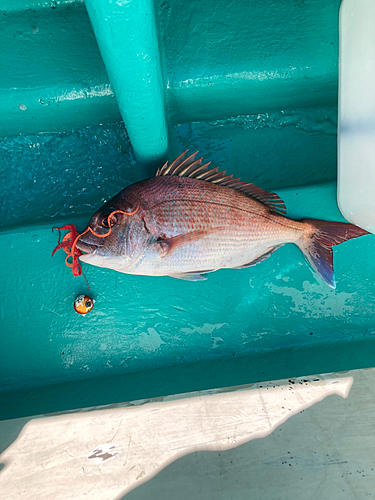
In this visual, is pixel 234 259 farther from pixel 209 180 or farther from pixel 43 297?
pixel 43 297

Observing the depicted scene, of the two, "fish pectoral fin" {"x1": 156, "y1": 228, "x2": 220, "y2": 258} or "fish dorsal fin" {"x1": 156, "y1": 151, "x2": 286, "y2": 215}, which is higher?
"fish dorsal fin" {"x1": 156, "y1": 151, "x2": 286, "y2": 215}

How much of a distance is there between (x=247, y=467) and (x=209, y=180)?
145 centimetres

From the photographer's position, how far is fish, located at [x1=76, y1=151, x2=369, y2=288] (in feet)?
4.76

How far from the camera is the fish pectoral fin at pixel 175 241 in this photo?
1488mm

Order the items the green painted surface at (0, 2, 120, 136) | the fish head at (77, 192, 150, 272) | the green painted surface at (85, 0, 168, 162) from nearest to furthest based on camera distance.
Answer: the green painted surface at (85, 0, 168, 162), the fish head at (77, 192, 150, 272), the green painted surface at (0, 2, 120, 136)

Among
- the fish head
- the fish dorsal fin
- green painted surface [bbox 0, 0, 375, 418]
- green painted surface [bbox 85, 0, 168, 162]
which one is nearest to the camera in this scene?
green painted surface [bbox 85, 0, 168, 162]

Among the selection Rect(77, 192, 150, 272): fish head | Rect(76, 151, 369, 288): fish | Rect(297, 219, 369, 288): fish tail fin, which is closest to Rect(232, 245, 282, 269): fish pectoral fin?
Rect(76, 151, 369, 288): fish

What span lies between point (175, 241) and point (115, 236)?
0.92 feet

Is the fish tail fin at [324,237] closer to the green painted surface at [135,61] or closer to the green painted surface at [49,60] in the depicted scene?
the green painted surface at [135,61]

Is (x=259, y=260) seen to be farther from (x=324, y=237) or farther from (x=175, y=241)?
(x=175, y=241)

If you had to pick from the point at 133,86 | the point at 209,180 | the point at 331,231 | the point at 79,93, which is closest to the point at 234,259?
the point at 209,180

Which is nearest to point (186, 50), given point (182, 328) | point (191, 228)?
point (191, 228)

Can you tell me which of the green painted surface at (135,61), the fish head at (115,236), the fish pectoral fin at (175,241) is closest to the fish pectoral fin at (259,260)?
the fish pectoral fin at (175,241)

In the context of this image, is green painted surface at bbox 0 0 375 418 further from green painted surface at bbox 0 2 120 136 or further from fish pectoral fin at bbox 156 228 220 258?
fish pectoral fin at bbox 156 228 220 258
